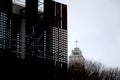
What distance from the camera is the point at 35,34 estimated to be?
15164mm

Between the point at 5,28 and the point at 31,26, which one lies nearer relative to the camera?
the point at 5,28

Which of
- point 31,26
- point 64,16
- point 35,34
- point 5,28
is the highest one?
point 64,16

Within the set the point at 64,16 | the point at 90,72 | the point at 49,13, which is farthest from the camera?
the point at 90,72

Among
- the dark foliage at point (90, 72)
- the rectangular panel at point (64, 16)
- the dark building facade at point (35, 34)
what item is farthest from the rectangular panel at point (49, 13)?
the dark foliage at point (90, 72)

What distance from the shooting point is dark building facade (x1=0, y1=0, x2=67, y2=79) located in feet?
46.8

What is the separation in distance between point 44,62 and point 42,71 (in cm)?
43

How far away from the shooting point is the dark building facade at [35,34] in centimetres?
1425

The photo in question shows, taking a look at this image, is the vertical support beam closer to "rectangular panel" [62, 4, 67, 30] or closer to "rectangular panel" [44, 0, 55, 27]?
"rectangular panel" [44, 0, 55, 27]

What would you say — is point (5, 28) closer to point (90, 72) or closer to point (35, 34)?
point (35, 34)

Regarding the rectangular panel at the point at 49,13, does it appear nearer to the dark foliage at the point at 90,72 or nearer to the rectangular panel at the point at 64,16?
the rectangular panel at the point at 64,16

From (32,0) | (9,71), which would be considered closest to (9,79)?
(9,71)

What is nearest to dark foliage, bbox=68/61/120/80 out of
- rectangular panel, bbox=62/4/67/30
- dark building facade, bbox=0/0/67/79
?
rectangular panel, bbox=62/4/67/30

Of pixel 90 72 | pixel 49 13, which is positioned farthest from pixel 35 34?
pixel 90 72

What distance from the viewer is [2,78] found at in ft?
45.9
